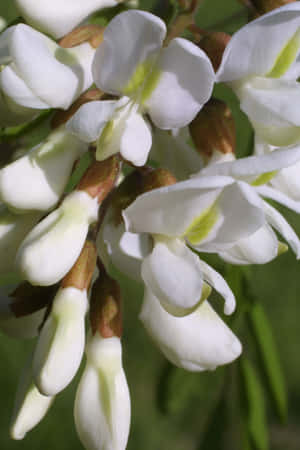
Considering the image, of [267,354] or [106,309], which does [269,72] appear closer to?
[106,309]

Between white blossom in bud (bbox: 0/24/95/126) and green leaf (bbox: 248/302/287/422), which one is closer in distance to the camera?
white blossom in bud (bbox: 0/24/95/126)

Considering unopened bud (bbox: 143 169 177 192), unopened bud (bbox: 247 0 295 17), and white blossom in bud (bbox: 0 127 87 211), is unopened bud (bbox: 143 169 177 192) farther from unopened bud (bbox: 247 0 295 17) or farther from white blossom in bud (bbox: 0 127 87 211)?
unopened bud (bbox: 247 0 295 17)

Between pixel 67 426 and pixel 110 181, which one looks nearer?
pixel 110 181

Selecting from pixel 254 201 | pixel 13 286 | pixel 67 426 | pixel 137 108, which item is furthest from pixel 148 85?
pixel 67 426

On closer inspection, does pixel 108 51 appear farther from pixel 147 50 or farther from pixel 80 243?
pixel 80 243

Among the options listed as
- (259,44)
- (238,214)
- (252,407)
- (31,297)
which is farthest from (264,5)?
(252,407)

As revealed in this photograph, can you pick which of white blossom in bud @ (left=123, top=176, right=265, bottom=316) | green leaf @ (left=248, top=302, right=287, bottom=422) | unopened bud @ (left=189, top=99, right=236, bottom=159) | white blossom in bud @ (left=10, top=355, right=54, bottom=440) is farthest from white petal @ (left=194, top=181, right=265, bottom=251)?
green leaf @ (left=248, top=302, right=287, bottom=422)
